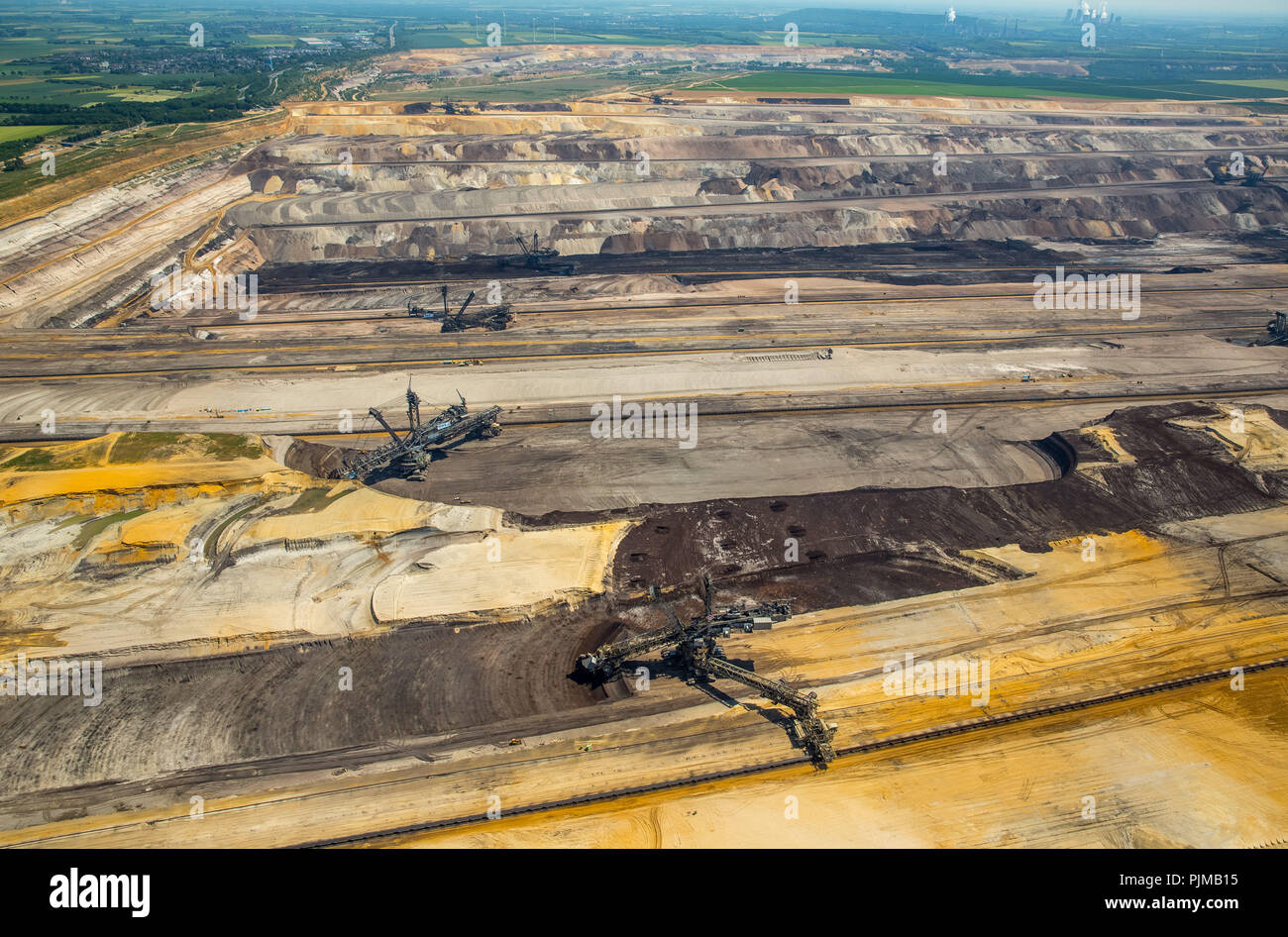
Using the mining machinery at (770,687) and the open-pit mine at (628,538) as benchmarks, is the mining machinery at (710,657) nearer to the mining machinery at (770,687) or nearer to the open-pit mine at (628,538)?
the mining machinery at (770,687)

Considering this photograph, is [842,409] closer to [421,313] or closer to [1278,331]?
[421,313]

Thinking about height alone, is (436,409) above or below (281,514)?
above

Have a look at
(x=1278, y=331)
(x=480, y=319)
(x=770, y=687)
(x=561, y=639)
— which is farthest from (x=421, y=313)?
(x=1278, y=331)

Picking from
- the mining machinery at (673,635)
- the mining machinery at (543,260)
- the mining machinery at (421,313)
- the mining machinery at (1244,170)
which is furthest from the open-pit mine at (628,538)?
the mining machinery at (1244,170)

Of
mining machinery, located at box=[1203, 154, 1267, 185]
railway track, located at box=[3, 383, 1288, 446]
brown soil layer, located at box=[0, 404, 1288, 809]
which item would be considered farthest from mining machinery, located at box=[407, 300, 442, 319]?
mining machinery, located at box=[1203, 154, 1267, 185]

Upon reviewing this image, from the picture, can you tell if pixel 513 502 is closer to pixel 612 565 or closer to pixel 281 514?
pixel 612 565
